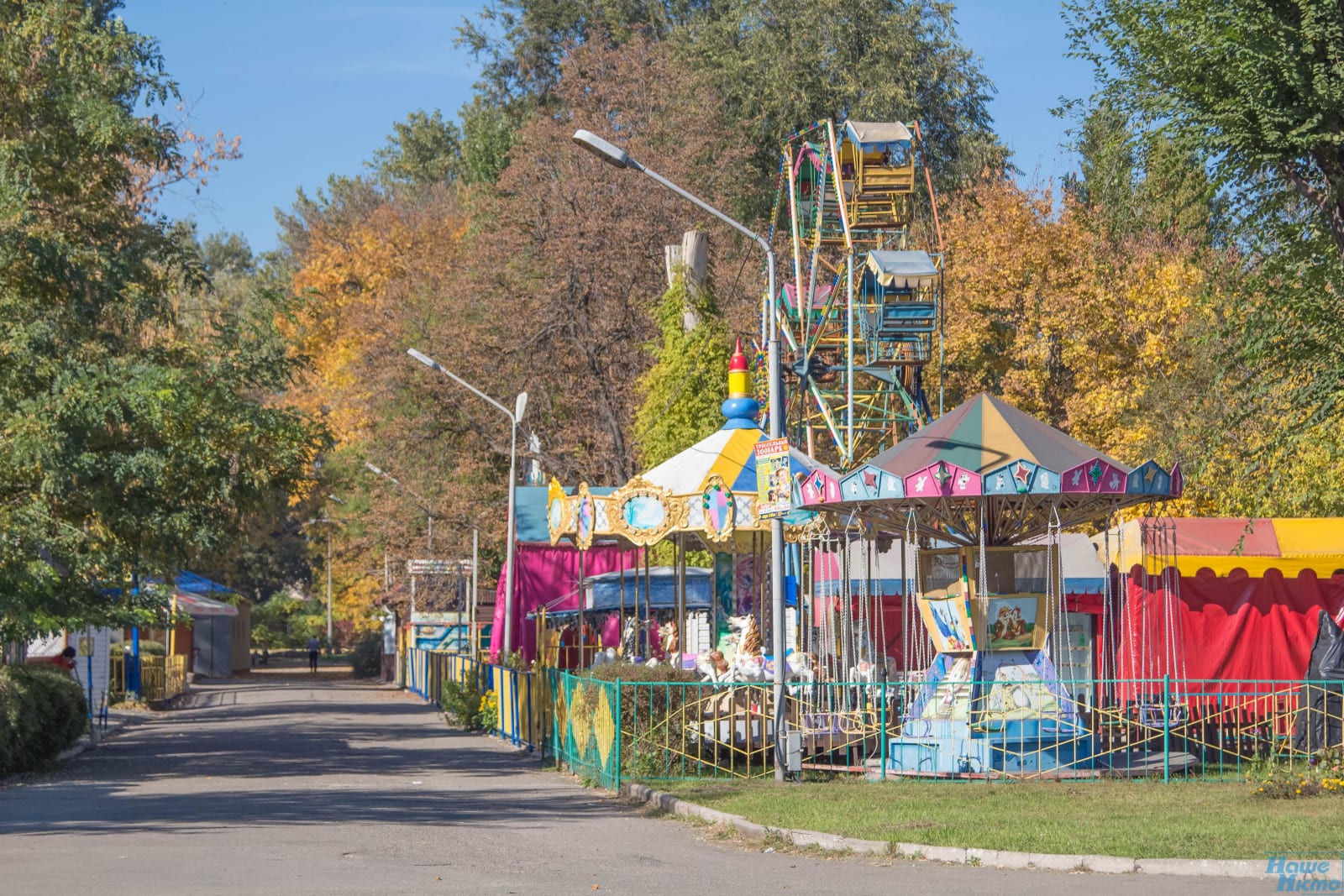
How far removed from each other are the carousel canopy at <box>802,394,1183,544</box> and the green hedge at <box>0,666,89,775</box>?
35.5 ft

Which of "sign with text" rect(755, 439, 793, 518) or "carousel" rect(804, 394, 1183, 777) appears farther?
"carousel" rect(804, 394, 1183, 777)

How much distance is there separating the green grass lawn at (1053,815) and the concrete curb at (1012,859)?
0.14 metres

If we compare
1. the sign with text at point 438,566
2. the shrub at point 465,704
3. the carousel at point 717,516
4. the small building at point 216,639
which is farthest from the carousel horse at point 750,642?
the small building at point 216,639

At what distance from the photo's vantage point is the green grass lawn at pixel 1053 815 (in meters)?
12.0

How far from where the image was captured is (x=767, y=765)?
1816 centimetres

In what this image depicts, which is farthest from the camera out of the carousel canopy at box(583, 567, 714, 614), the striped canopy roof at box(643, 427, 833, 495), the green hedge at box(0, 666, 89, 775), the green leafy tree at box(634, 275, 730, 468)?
the carousel canopy at box(583, 567, 714, 614)

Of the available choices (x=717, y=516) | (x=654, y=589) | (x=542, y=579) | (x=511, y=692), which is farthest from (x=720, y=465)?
(x=542, y=579)

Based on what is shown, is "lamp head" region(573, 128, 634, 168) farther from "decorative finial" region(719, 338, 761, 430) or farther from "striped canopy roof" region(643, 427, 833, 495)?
"decorative finial" region(719, 338, 761, 430)

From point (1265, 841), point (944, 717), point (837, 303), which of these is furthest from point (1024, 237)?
point (1265, 841)

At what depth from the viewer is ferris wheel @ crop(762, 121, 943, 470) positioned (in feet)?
109

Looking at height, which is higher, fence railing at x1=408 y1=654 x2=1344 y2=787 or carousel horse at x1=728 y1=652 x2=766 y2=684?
carousel horse at x1=728 y1=652 x2=766 y2=684

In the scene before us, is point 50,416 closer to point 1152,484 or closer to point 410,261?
point 1152,484

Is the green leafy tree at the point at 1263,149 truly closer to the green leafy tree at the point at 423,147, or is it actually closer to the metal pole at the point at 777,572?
the metal pole at the point at 777,572

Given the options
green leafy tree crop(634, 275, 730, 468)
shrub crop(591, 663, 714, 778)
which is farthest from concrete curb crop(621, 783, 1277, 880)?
green leafy tree crop(634, 275, 730, 468)
